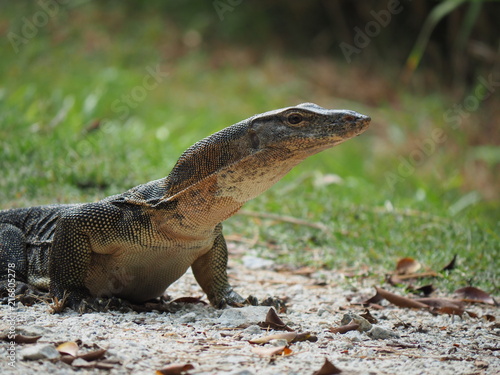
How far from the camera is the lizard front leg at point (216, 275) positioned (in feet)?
15.8

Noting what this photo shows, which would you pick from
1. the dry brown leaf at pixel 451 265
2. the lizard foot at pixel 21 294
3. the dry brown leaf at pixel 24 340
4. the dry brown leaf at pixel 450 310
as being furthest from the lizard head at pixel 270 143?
the dry brown leaf at pixel 451 265

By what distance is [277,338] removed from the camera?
11.8ft

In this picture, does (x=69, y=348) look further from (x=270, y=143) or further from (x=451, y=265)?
(x=451, y=265)

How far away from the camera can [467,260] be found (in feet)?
20.3

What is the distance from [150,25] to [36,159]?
31.8 ft

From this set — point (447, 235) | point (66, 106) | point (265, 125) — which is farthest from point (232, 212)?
point (66, 106)

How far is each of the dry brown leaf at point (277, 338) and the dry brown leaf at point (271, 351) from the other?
0.11 m

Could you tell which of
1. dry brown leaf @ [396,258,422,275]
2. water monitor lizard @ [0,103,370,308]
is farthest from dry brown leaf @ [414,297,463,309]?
water monitor lizard @ [0,103,370,308]

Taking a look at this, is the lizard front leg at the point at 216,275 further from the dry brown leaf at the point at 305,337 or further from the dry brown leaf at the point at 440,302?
the dry brown leaf at the point at 440,302

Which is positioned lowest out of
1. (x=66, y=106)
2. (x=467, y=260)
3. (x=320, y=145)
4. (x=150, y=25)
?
(x=467, y=260)

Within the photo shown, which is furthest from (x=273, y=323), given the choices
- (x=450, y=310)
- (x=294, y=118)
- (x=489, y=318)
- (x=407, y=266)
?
(x=407, y=266)

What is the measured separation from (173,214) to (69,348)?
1288 mm

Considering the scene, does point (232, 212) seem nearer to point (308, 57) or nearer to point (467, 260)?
point (467, 260)

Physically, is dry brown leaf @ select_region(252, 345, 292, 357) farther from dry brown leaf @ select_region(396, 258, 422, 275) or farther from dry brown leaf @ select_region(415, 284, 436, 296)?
dry brown leaf @ select_region(396, 258, 422, 275)
